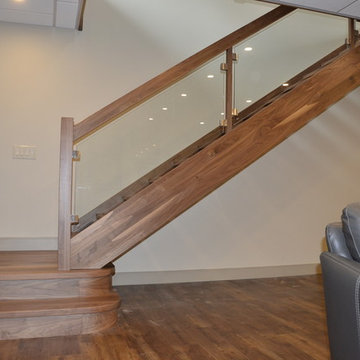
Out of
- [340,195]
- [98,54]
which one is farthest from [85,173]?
[340,195]

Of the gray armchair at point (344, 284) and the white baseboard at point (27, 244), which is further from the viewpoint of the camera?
the white baseboard at point (27, 244)

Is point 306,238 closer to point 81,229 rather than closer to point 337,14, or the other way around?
point 337,14

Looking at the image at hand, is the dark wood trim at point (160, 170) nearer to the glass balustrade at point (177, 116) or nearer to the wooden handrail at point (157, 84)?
the glass balustrade at point (177, 116)

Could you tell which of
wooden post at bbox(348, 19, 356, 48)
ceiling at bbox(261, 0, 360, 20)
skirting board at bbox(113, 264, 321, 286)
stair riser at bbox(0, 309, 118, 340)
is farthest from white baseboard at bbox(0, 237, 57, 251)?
A: wooden post at bbox(348, 19, 356, 48)

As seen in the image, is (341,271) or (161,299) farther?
(161,299)

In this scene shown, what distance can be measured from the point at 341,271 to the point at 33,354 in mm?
1692

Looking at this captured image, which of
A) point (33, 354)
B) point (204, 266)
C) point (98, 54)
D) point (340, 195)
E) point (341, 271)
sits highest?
point (98, 54)

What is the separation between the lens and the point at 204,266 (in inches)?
166

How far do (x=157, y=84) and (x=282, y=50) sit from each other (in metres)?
1.47

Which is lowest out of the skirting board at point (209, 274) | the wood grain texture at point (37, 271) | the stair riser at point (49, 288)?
the skirting board at point (209, 274)

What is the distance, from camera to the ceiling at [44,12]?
338cm

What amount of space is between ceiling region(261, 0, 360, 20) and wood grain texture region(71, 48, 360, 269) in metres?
0.41

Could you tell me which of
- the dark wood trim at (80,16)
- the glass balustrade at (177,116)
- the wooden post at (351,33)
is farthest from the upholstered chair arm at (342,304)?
the dark wood trim at (80,16)

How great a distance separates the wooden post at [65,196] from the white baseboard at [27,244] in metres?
1.19
